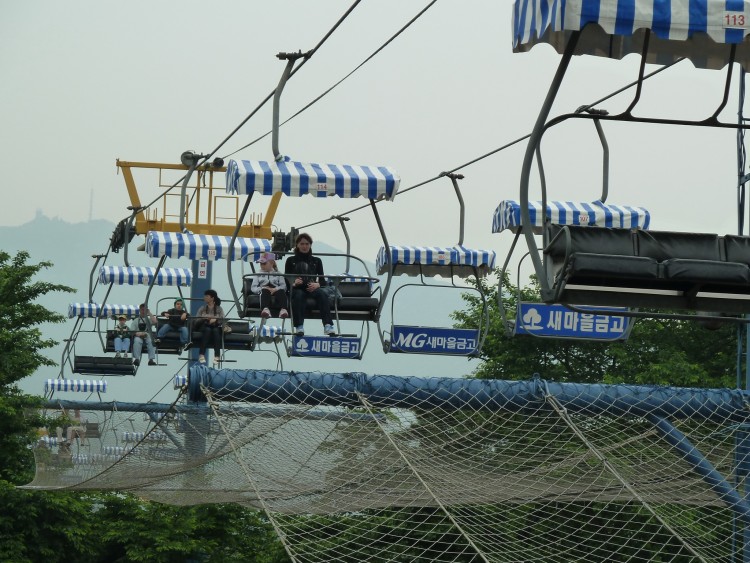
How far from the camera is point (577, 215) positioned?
13.5 metres

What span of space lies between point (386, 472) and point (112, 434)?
3.45 m

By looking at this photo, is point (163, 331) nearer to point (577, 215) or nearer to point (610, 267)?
point (577, 215)

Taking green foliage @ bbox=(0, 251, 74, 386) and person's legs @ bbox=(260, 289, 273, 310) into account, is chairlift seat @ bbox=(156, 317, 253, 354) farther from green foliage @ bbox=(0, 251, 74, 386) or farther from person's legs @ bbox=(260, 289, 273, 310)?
person's legs @ bbox=(260, 289, 273, 310)

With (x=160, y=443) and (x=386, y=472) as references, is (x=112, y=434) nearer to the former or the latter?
(x=160, y=443)

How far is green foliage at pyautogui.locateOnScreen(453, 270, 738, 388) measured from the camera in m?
38.0

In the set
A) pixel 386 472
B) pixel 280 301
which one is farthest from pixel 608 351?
pixel 386 472

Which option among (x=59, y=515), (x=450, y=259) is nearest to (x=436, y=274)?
(x=450, y=259)

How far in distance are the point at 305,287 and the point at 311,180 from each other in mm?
2131

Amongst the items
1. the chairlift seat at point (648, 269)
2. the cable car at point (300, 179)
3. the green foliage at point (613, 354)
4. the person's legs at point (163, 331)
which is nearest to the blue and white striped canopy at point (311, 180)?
the cable car at point (300, 179)

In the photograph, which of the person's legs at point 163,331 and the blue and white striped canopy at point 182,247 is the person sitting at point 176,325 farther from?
the blue and white striped canopy at point 182,247

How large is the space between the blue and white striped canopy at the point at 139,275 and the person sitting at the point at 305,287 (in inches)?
453

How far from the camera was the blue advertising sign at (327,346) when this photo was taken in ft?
47.2

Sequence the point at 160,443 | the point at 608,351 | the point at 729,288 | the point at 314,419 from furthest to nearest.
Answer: the point at 608,351, the point at 160,443, the point at 314,419, the point at 729,288

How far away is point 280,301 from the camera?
47.2 feet
